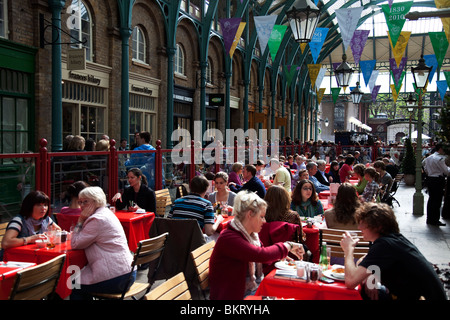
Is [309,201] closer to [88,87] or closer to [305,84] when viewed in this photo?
[88,87]

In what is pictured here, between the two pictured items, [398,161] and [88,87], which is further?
[398,161]

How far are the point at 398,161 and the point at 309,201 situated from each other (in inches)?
741

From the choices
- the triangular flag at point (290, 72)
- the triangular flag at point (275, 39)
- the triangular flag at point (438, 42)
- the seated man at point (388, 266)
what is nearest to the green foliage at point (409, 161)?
the triangular flag at point (438, 42)

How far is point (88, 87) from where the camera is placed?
46.0ft

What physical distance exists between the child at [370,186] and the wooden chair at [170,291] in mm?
6544

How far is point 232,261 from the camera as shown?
12.5ft

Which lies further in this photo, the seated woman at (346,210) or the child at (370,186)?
the child at (370,186)

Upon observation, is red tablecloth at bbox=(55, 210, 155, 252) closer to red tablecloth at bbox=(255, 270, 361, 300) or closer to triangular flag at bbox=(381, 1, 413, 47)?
red tablecloth at bbox=(255, 270, 361, 300)

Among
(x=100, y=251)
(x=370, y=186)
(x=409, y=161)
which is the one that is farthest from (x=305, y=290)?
(x=409, y=161)

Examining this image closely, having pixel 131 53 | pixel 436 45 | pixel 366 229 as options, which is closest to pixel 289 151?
pixel 436 45

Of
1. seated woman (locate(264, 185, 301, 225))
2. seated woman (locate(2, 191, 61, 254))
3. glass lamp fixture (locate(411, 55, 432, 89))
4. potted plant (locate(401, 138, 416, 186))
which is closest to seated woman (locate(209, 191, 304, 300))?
seated woman (locate(264, 185, 301, 225))

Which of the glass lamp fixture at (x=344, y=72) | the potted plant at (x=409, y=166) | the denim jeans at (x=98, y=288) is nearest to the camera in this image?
the denim jeans at (x=98, y=288)

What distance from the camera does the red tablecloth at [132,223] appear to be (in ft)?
20.9

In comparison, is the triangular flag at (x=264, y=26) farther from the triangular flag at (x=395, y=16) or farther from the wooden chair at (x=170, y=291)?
the wooden chair at (x=170, y=291)
